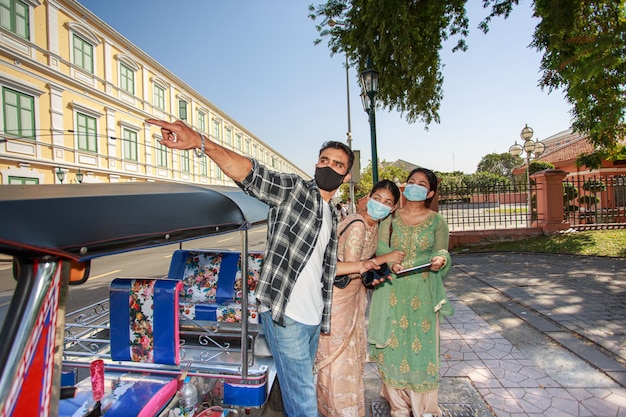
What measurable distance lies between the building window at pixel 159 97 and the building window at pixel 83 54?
6.00m

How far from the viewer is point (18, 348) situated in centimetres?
99

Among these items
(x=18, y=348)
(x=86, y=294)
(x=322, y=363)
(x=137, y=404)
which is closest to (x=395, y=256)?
(x=322, y=363)

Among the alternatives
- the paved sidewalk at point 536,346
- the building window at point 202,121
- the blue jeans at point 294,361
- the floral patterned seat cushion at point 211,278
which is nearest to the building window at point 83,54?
the building window at point 202,121

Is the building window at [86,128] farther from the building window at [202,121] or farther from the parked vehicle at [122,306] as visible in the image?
the parked vehicle at [122,306]

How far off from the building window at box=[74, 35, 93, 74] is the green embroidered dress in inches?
900

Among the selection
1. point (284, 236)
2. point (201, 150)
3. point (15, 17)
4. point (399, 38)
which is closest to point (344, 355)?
point (284, 236)

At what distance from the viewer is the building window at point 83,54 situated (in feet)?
63.2

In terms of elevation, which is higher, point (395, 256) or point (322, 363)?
point (395, 256)

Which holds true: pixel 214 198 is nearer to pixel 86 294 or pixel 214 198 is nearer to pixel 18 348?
pixel 18 348

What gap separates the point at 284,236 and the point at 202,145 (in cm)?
60

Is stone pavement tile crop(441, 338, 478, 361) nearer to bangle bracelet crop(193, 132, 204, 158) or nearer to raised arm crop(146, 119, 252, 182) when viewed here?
raised arm crop(146, 119, 252, 182)

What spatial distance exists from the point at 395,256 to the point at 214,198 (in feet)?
4.33

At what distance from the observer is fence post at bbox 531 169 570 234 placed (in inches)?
425

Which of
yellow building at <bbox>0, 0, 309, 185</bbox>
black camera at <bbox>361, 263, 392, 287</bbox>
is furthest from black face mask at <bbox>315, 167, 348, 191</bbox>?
yellow building at <bbox>0, 0, 309, 185</bbox>
